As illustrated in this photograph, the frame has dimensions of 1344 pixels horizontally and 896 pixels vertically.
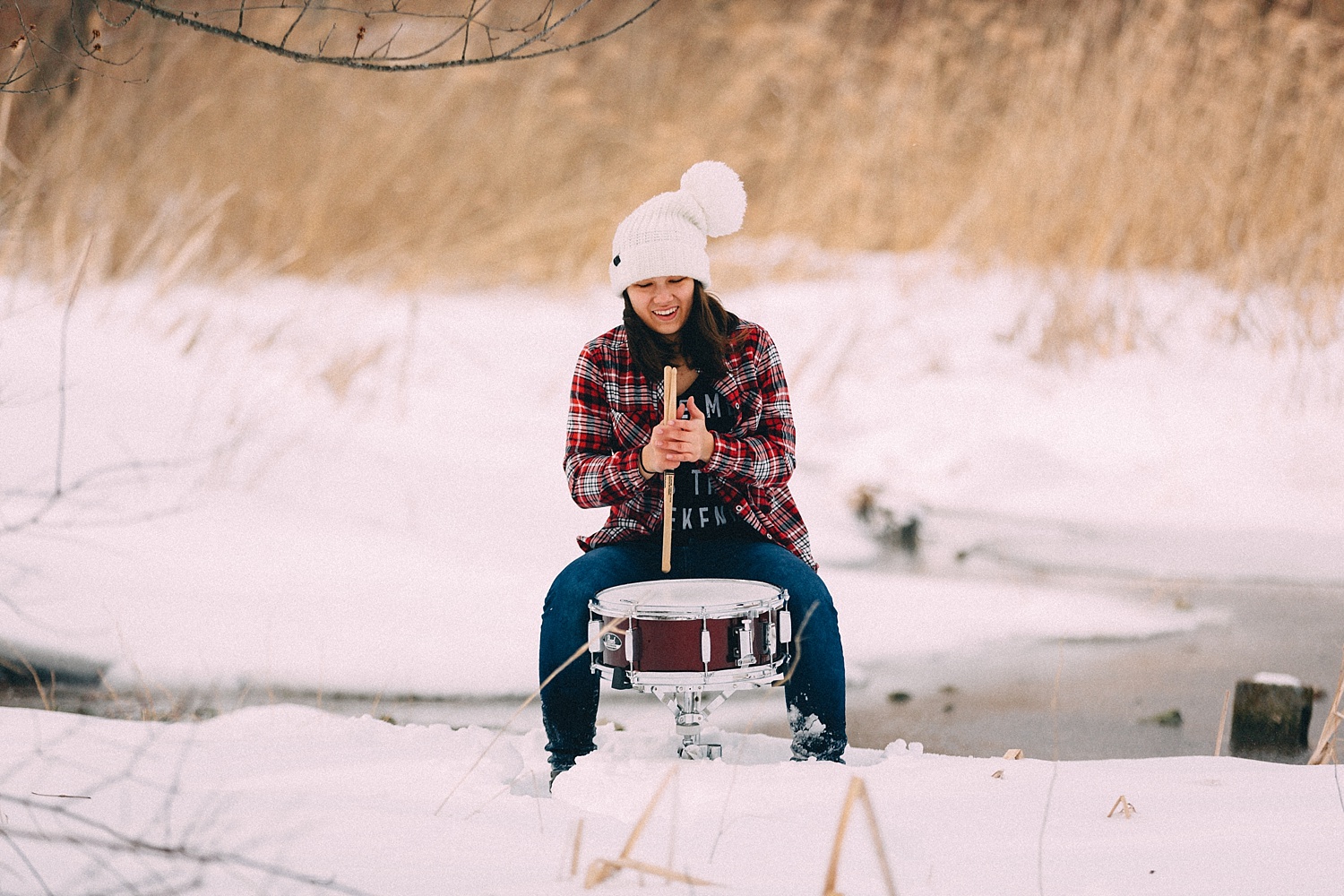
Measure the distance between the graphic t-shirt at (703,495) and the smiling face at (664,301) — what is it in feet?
0.43

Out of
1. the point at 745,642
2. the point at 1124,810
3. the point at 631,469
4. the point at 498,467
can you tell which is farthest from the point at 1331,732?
the point at 498,467

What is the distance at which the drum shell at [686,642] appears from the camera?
2.12m

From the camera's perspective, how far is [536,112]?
7.59m

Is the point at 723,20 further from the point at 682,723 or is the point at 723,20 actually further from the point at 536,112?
the point at 682,723

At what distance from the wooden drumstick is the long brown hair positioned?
0.52ft

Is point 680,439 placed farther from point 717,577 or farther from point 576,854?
A: point 576,854

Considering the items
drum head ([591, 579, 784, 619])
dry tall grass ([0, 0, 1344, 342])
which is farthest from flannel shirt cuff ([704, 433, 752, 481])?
dry tall grass ([0, 0, 1344, 342])

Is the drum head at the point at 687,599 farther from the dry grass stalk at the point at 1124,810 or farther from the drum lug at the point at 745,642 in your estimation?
the dry grass stalk at the point at 1124,810

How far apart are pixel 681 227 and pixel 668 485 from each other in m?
0.47

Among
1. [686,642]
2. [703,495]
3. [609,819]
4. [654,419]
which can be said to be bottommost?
[609,819]

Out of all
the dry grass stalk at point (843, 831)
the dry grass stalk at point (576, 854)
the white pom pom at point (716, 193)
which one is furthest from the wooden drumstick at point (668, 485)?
the dry grass stalk at point (843, 831)

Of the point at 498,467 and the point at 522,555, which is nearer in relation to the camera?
the point at 522,555

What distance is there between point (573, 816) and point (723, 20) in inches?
287

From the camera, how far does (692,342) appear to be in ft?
7.95
